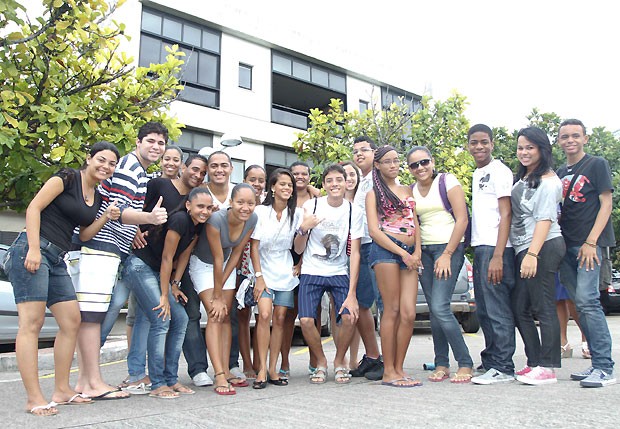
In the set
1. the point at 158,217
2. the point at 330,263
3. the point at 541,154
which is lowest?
the point at 330,263

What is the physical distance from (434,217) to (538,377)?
1.45 metres

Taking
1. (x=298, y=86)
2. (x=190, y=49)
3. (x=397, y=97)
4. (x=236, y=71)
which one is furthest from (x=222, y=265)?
(x=397, y=97)

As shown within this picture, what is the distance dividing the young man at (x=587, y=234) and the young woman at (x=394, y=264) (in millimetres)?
1211

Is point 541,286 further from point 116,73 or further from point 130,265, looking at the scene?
point 116,73

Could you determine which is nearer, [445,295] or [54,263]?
[54,263]

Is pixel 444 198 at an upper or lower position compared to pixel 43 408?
upper

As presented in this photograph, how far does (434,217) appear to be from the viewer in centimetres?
458

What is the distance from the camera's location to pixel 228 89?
1747cm

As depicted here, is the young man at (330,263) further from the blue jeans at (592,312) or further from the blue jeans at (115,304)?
the blue jeans at (592,312)

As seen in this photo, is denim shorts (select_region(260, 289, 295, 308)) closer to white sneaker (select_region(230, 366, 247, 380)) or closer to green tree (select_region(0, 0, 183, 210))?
white sneaker (select_region(230, 366, 247, 380))

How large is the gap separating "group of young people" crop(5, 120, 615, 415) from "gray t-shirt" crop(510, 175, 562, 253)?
12 mm

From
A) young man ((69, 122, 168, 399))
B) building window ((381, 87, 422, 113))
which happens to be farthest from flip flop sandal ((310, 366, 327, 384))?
building window ((381, 87, 422, 113))

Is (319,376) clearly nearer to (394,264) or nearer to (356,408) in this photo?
(394,264)

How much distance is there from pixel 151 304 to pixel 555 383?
303 cm
